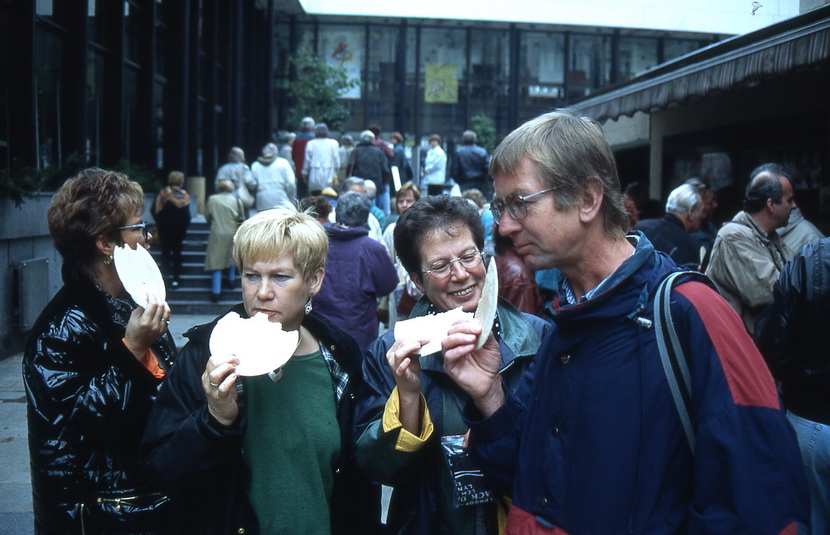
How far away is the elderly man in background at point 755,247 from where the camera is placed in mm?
5457

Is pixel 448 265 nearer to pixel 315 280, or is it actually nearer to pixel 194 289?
pixel 315 280

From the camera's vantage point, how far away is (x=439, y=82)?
30734 millimetres

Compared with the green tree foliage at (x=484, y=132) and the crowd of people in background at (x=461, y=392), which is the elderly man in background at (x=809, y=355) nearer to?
the crowd of people in background at (x=461, y=392)

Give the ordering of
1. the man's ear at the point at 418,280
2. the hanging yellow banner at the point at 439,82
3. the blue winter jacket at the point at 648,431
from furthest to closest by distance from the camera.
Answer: the hanging yellow banner at the point at 439,82 < the man's ear at the point at 418,280 < the blue winter jacket at the point at 648,431

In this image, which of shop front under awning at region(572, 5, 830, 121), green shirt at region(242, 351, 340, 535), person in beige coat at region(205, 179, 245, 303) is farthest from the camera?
person in beige coat at region(205, 179, 245, 303)

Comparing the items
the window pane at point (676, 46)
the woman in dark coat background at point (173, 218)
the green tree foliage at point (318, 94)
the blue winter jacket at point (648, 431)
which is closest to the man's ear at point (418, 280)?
the blue winter jacket at point (648, 431)

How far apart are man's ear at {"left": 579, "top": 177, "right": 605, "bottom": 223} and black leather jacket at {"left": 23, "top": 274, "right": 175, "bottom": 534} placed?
64.8 inches

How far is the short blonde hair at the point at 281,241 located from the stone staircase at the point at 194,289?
1053 centimetres

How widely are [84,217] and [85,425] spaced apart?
A: 2.51 feet

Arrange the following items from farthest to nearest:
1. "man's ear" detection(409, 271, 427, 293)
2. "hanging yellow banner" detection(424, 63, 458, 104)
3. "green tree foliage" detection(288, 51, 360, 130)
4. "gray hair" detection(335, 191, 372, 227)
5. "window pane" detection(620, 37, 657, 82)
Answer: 1. "window pane" detection(620, 37, 657, 82)
2. "hanging yellow banner" detection(424, 63, 458, 104)
3. "green tree foliage" detection(288, 51, 360, 130)
4. "gray hair" detection(335, 191, 372, 227)
5. "man's ear" detection(409, 271, 427, 293)

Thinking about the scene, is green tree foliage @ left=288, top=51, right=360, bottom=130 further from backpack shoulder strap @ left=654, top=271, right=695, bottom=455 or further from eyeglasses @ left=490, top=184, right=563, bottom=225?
backpack shoulder strap @ left=654, top=271, right=695, bottom=455

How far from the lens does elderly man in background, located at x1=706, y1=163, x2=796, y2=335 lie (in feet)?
17.9

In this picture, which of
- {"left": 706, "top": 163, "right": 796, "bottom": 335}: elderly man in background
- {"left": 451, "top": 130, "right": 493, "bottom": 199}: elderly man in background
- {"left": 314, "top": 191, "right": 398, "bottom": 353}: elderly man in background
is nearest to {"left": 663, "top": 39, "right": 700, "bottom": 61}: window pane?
{"left": 451, "top": 130, "right": 493, "bottom": 199}: elderly man in background

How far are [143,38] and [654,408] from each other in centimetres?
1719
